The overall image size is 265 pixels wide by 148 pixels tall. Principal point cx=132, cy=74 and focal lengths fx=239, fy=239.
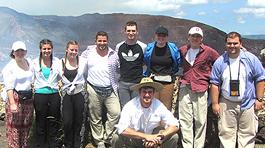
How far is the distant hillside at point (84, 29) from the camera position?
8086 mm

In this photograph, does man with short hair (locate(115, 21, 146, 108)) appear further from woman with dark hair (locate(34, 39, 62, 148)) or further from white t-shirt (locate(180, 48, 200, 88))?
woman with dark hair (locate(34, 39, 62, 148))

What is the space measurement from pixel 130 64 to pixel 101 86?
54cm

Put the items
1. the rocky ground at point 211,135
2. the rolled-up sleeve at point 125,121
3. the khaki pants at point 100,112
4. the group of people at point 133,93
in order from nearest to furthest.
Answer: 1. the rolled-up sleeve at point 125,121
2. the group of people at point 133,93
3. the khaki pants at point 100,112
4. the rocky ground at point 211,135

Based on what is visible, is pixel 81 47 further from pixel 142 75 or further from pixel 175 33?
pixel 142 75

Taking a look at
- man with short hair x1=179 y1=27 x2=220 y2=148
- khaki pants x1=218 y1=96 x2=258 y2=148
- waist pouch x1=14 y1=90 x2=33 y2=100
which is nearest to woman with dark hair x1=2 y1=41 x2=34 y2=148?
waist pouch x1=14 y1=90 x2=33 y2=100

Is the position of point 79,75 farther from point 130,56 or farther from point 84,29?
point 84,29

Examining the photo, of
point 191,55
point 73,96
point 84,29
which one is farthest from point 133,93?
point 84,29

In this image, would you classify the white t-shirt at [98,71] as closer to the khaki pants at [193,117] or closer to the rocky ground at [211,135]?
the rocky ground at [211,135]

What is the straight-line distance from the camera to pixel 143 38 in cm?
822

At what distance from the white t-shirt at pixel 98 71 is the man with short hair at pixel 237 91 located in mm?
1488

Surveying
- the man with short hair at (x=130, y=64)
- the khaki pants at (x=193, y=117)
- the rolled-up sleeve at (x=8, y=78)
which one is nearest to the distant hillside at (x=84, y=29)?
the man with short hair at (x=130, y=64)

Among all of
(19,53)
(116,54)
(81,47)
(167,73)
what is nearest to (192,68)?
(167,73)

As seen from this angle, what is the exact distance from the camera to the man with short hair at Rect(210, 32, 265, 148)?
3127mm

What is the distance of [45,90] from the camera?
10.6 ft
